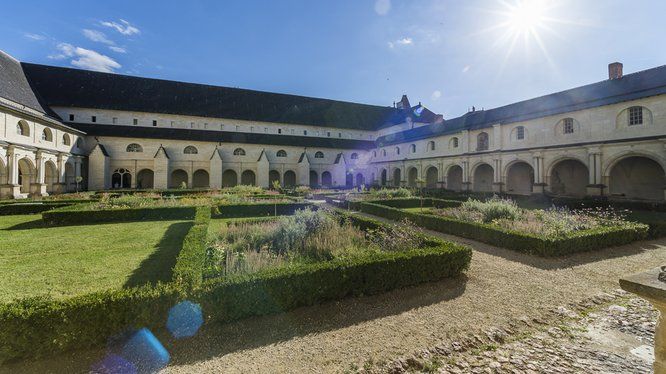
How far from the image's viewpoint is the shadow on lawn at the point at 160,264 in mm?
5122

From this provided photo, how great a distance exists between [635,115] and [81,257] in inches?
1031

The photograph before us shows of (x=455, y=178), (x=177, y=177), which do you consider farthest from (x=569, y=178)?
(x=177, y=177)

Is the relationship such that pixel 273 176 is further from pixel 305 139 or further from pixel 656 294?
pixel 656 294

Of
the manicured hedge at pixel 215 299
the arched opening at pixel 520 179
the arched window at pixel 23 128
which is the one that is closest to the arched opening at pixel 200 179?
the arched window at pixel 23 128

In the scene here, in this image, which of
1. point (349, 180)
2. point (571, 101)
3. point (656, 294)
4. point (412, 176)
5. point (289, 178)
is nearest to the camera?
point (656, 294)

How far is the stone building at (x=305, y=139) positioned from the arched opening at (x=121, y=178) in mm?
120

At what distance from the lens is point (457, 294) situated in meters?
4.84

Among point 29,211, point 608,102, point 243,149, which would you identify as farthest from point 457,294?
point 243,149

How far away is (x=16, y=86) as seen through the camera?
21.2m

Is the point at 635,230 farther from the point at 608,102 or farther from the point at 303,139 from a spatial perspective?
the point at 303,139

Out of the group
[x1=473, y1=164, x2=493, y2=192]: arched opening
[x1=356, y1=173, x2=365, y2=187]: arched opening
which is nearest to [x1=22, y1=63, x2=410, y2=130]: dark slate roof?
[x1=356, y1=173, x2=365, y2=187]: arched opening

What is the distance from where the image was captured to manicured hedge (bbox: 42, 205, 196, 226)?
10.4m

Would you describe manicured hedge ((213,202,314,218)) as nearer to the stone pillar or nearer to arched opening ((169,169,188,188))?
the stone pillar

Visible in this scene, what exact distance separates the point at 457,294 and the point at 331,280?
2.36 meters
